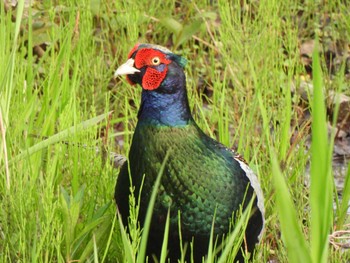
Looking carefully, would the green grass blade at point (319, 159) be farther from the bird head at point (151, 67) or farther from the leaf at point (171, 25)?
the leaf at point (171, 25)

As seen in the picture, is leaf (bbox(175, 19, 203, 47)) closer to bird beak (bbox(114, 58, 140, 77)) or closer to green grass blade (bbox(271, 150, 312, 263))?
bird beak (bbox(114, 58, 140, 77))

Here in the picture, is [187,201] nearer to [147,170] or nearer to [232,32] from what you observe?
[147,170]

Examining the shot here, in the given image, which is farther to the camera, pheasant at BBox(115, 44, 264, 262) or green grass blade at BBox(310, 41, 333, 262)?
pheasant at BBox(115, 44, 264, 262)

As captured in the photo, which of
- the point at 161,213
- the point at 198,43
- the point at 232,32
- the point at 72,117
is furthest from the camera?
the point at 198,43

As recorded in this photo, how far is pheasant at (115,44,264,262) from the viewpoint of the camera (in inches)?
99.2

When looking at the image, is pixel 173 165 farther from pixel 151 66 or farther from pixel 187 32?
pixel 187 32

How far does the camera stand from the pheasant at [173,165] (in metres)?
2.52

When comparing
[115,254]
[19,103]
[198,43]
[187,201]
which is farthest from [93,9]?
[187,201]

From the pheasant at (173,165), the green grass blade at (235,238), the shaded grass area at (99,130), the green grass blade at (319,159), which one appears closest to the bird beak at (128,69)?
the pheasant at (173,165)

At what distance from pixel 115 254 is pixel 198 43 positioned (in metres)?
2.44

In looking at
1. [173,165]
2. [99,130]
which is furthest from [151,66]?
[99,130]

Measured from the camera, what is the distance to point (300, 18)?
530 cm

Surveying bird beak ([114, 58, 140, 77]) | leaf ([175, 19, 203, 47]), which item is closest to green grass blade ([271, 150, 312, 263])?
bird beak ([114, 58, 140, 77])

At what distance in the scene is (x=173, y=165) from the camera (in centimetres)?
252
